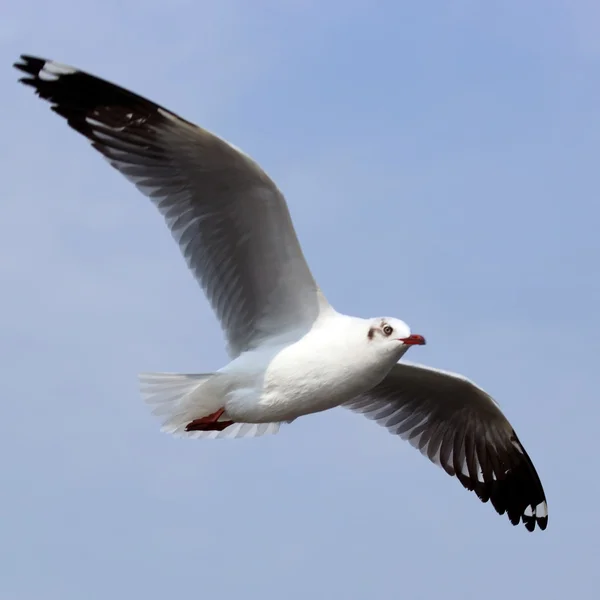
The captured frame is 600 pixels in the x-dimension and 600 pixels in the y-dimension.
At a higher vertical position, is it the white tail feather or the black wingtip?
the black wingtip

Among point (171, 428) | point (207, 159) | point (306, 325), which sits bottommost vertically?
point (171, 428)

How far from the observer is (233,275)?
9.71 m

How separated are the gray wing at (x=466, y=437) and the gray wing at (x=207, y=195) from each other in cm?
179

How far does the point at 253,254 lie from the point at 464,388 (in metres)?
2.33

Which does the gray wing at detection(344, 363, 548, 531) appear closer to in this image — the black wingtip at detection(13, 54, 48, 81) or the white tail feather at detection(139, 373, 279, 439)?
the white tail feather at detection(139, 373, 279, 439)

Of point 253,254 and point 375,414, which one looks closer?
point 253,254

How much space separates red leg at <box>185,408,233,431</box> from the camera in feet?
31.3

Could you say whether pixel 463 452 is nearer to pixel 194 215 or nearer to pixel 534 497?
pixel 534 497

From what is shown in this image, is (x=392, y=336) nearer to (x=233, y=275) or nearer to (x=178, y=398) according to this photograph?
(x=233, y=275)

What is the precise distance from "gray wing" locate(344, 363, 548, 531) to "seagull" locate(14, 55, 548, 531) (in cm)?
178

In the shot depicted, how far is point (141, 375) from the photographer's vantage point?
9812 mm

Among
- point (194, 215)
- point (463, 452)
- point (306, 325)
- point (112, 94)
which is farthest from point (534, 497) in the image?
point (112, 94)

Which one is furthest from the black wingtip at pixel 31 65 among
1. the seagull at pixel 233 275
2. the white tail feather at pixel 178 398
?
the white tail feather at pixel 178 398

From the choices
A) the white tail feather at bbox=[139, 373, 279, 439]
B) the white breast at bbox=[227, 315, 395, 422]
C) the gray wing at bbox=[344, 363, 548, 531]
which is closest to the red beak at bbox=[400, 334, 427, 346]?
the white breast at bbox=[227, 315, 395, 422]
